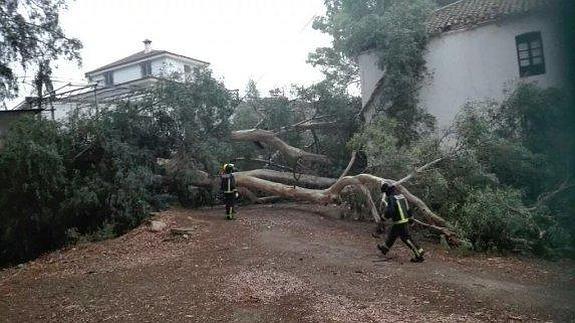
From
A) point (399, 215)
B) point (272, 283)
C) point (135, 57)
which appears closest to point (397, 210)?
point (399, 215)

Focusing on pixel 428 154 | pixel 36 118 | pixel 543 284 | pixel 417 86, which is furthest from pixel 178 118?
pixel 543 284

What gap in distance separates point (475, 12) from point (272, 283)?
14395 mm

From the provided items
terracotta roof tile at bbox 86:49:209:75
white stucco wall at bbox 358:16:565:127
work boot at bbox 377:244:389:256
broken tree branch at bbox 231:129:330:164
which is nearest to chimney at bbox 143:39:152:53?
terracotta roof tile at bbox 86:49:209:75

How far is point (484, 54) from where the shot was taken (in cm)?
1606

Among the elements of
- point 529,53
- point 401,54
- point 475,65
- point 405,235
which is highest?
point 401,54

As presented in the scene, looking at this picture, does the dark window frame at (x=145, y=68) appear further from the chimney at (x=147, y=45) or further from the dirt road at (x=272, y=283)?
the dirt road at (x=272, y=283)

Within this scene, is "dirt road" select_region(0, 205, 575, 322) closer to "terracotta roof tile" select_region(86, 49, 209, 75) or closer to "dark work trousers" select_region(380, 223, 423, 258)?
"dark work trousers" select_region(380, 223, 423, 258)

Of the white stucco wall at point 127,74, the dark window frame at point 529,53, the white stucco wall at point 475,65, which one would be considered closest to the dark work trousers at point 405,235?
the white stucco wall at point 475,65

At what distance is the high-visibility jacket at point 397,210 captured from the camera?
8.15 m

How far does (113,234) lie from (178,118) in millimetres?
4558

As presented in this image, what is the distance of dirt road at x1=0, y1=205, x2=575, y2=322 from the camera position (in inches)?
235

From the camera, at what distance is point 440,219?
1059cm

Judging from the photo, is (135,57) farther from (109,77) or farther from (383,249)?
(383,249)

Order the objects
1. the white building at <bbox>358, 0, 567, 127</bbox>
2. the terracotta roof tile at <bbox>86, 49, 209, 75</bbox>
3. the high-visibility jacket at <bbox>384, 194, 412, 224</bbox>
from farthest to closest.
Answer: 1. the terracotta roof tile at <bbox>86, 49, 209, 75</bbox>
2. the white building at <bbox>358, 0, 567, 127</bbox>
3. the high-visibility jacket at <bbox>384, 194, 412, 224</bbox>
